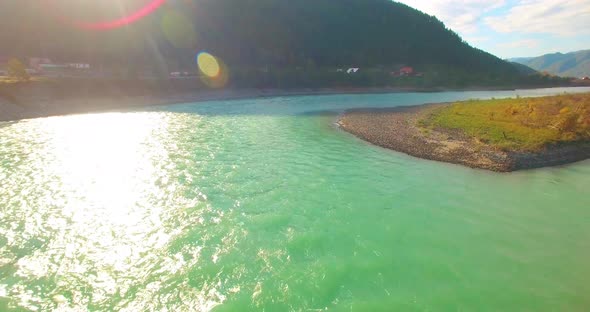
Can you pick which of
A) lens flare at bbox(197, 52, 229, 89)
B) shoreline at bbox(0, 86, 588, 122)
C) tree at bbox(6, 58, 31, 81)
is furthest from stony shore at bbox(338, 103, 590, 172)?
lens flare at bbox(197, 52, 229, 89)

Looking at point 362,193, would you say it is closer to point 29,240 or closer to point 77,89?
point 29,240

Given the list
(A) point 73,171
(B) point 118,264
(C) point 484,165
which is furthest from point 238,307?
(C) point 484,165

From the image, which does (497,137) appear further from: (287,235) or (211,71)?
(211,71)

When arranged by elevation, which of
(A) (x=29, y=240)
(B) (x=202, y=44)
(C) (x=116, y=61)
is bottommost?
(A) (x=29, y=240)

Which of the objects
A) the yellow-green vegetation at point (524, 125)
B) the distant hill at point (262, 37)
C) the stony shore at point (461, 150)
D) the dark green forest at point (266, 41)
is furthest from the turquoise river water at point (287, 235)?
the distant hill at point (262, 37)

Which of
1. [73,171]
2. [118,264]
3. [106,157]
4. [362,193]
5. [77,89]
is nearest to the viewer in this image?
[118,264]

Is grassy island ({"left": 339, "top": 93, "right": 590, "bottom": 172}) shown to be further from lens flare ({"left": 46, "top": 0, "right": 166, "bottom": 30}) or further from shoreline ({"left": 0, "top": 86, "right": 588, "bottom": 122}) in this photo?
lens flare ({"left": 46, "top": 0, "right": 166, "bottom": 30})

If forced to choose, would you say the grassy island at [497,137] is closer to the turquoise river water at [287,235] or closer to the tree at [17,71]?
the turquoise river water at [287,235]
